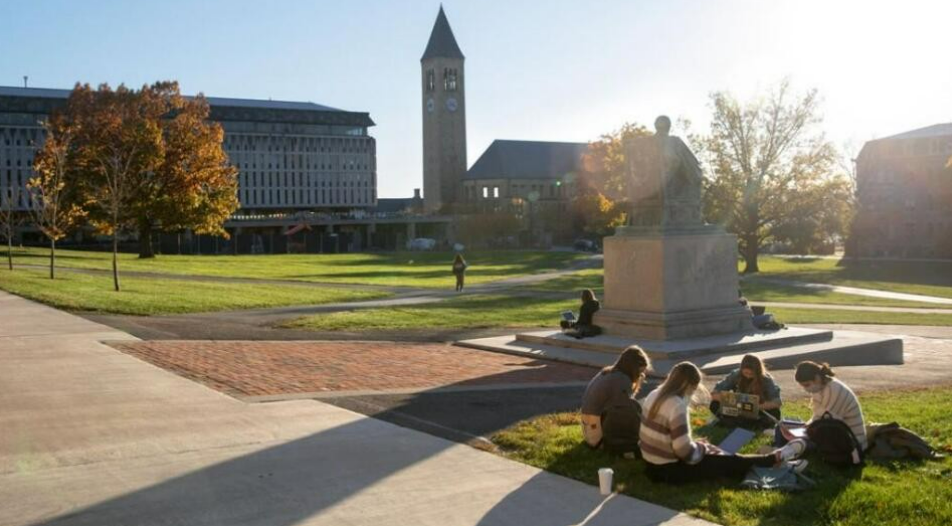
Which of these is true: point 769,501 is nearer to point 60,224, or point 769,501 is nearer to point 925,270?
point 60,224

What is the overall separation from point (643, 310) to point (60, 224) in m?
34.0

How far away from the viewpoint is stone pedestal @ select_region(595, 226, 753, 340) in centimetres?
1830

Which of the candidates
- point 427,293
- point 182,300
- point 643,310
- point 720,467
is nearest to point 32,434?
point 720,467

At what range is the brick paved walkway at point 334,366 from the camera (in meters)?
14.1

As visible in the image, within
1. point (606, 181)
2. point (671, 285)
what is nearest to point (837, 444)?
point (671, 285)

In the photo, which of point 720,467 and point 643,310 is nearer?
point 720,467

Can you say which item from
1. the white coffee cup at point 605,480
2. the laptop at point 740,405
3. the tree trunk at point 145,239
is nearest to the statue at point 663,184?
the laptop at point 740,405

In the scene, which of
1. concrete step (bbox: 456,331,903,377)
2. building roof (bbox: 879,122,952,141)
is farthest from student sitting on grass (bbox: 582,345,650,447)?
building roof (bbox: 879,122,952,141)

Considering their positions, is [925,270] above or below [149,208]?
below

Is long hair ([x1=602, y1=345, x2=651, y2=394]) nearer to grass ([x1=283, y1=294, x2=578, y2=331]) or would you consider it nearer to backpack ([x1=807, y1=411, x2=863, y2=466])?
backpack ([x1=807, y1=411, x2=863, y2=466])

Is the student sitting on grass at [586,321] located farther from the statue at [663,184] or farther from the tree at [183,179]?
the tree at [183,179]

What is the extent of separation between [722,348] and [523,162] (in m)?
126

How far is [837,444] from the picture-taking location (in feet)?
28.7

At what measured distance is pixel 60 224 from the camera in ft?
147
